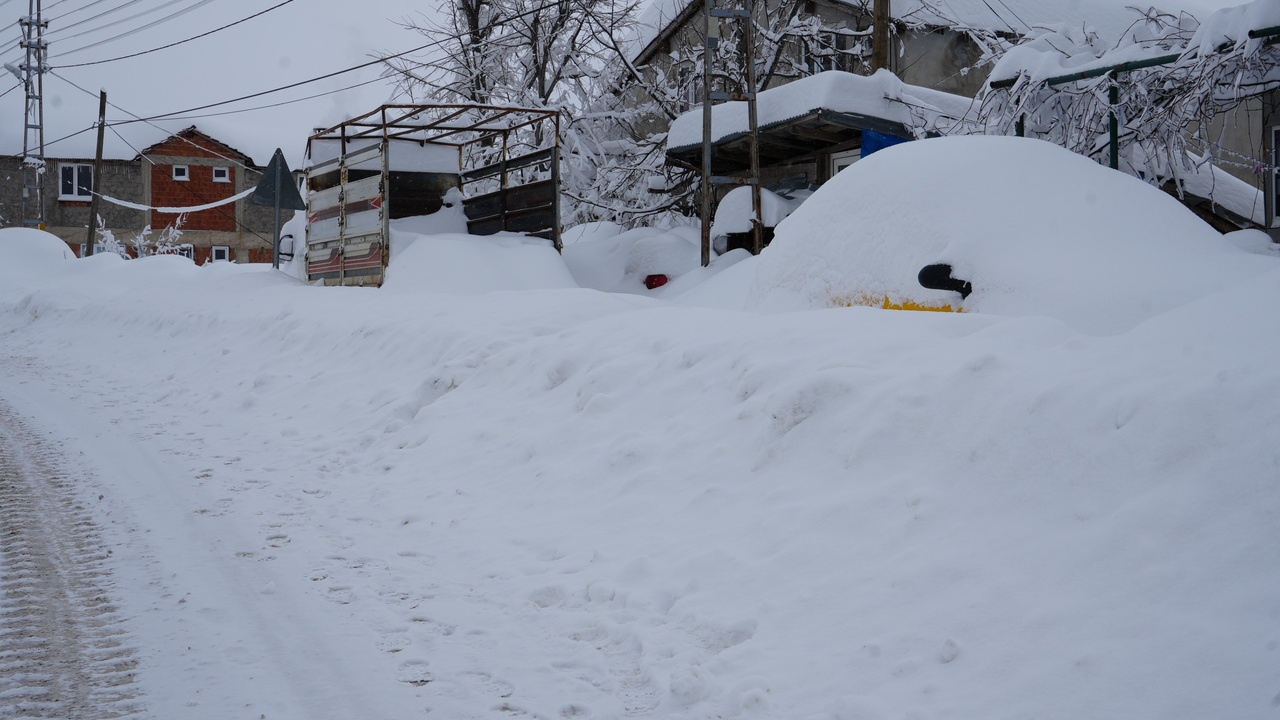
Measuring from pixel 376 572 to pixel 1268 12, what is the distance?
9.47m

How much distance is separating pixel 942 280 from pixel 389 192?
35.1ft

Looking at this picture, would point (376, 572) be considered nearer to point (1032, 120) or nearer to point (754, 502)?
point (754, 502)

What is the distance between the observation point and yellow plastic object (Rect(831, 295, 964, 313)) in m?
5.80

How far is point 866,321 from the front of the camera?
17.6 ft

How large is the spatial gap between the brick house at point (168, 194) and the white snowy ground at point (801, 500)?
37123mm

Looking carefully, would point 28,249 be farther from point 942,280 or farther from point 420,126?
point 942,280

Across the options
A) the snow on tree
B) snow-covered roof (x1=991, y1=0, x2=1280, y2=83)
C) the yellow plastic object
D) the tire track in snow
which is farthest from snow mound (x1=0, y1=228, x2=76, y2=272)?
the yellow plastic object

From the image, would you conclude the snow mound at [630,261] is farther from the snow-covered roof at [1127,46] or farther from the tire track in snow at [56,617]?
the tire track in snow at [56,617]

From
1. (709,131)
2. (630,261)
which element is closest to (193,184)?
(630,261)

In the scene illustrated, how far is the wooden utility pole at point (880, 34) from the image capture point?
13922mm

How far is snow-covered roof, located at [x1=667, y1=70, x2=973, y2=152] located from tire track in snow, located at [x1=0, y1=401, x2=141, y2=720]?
10846 millimetres

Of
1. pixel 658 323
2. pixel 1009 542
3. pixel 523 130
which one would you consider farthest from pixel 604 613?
pixel 523 130

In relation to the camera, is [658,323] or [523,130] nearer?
[658,323]

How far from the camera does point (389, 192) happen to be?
1435 cm
